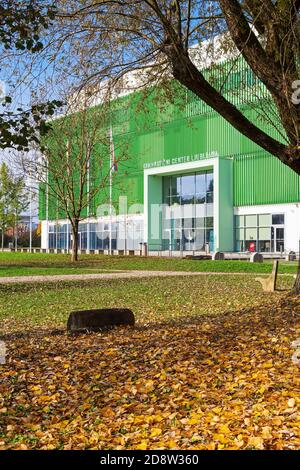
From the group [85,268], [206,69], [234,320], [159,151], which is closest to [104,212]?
[159,151]

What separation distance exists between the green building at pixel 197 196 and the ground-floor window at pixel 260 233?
8cm

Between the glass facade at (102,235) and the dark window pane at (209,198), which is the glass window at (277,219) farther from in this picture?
the glass facade at (102,235)

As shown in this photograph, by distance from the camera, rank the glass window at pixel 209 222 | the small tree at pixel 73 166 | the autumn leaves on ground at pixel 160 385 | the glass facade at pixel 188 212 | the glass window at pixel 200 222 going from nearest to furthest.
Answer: the autumn leaves on ground at pixel 160 385, the small tree at pixel 73 166, the glass window at pixel 209 222, the glass facade at pixel 188 212, the glass window at pixel 200 222

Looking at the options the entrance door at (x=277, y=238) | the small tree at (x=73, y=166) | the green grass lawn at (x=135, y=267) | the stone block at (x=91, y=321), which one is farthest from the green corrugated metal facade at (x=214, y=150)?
the stone block at (x=91, y=321)

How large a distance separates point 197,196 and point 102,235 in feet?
42.3

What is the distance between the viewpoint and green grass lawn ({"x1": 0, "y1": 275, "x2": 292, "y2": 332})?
41.2 ft

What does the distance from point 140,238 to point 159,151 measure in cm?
860

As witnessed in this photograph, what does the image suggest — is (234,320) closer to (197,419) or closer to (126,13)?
(197,419)

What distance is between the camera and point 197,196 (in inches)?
2068

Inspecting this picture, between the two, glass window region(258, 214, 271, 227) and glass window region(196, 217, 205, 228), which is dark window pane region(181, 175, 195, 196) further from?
glass window region(258, 214, 271, 227)

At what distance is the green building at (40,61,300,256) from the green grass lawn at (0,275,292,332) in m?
18.4

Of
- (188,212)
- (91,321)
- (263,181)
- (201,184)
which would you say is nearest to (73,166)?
(263,181)

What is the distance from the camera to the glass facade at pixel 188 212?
50719 millimetres

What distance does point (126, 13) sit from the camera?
10.9 m
